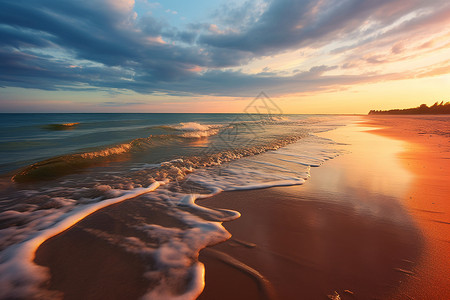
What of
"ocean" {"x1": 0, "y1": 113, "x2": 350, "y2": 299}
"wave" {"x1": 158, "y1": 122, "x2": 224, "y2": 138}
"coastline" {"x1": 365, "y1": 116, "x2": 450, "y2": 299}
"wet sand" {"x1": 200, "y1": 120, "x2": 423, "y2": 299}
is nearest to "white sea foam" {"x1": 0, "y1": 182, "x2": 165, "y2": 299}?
"ocean" {"x1": 0, "y1": 113, "x2": 350, "y2": 299}

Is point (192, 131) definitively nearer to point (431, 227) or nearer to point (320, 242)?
point (320, 242)

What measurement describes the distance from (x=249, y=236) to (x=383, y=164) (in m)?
5.80

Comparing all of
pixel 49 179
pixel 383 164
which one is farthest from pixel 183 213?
pixel 383 164

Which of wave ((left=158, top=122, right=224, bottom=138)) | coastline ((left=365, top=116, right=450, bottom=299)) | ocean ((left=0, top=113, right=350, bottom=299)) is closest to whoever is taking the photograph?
coastline ((left=365, top=116, right=450, bottom=299))

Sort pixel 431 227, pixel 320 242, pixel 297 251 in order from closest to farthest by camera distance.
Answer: pixel 297 251, pixel 320 242, pixel 431 227

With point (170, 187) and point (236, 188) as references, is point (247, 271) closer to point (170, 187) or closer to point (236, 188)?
point (236, 188)

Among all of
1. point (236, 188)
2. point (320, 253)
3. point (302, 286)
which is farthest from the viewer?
point (236, 188)

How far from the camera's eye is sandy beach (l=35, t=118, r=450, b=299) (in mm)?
1629

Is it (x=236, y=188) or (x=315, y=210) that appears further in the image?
(x=236, y=188)

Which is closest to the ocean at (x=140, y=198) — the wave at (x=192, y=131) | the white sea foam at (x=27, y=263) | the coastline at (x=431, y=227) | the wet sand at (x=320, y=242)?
the white sea foam at (x=27, y=263)

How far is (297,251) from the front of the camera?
2.11 m

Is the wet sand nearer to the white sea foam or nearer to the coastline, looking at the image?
the coastline

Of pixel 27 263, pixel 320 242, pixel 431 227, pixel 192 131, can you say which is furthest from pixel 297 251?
pixel 192 131

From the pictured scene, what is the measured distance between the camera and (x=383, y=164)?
592 cm
